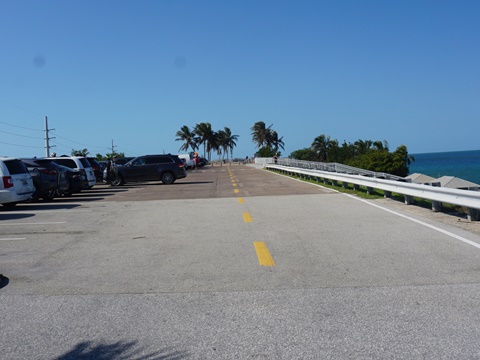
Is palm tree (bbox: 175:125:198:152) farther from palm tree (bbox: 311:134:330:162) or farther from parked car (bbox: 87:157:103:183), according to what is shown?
parked car (bbox: 87:157:103:183)

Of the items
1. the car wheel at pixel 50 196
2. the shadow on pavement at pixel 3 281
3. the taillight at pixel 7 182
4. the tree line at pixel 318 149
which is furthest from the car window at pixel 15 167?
the tree line at pixel 318 149

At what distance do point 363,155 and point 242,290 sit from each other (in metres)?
70.9

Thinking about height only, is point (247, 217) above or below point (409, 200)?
below

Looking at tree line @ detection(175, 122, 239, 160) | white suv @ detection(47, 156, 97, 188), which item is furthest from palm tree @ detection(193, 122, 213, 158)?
white suv @ detection(47, 156, 97, 188)

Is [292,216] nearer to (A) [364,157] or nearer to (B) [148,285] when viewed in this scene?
(B) [148,285]

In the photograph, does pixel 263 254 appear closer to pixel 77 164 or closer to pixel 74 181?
pixel 74 181

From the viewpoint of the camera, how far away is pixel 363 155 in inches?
2933

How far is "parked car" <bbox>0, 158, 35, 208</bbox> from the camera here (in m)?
15.2

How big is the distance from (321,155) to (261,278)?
97761 millimetres

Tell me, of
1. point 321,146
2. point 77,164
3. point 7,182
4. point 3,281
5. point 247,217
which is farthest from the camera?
point 321,146

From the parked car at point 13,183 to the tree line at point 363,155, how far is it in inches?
2251

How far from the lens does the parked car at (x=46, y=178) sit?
1791 cm

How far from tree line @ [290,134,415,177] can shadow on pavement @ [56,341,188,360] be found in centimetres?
6576

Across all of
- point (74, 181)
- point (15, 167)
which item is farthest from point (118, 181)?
point (15, 167)
